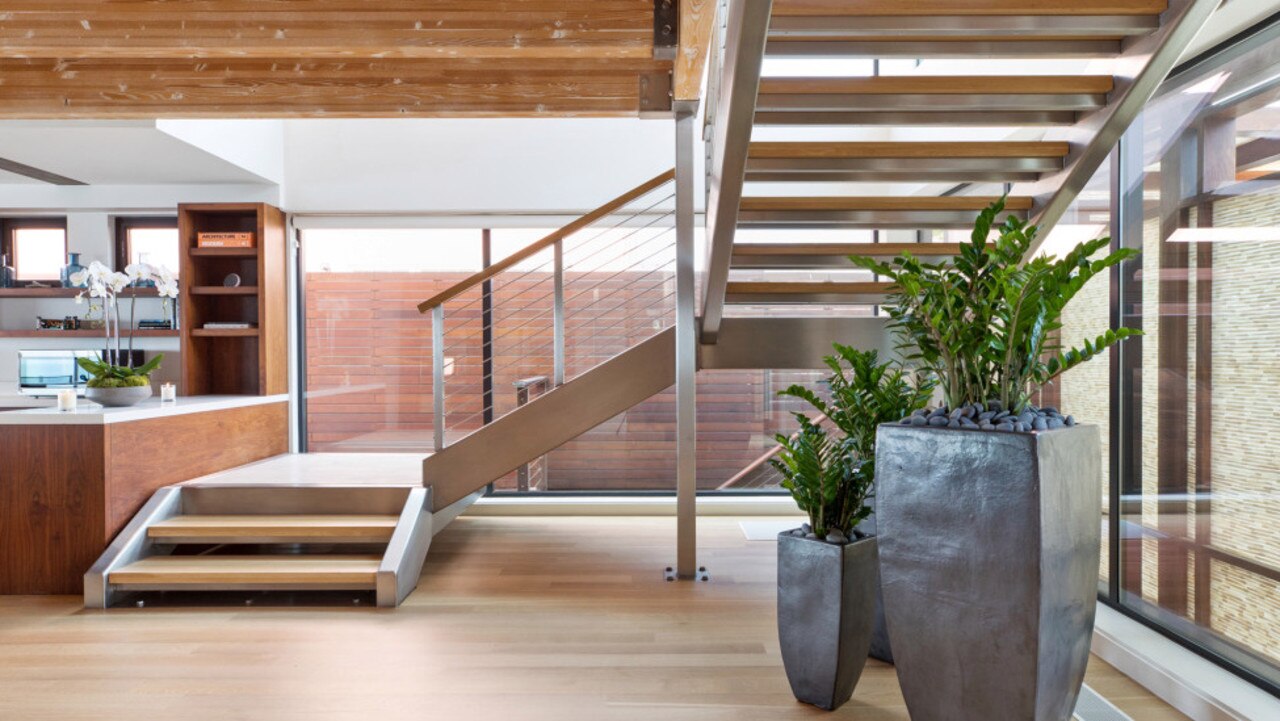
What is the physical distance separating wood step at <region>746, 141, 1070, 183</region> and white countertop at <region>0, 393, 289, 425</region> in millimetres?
3015

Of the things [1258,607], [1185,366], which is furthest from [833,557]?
[1185,366]

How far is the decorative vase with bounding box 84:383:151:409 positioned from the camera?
3.78 metres

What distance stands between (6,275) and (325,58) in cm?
346

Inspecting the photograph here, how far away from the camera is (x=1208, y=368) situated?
97.5 inches

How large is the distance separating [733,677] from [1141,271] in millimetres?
2098

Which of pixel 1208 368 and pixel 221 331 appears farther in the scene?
pixel 221 331

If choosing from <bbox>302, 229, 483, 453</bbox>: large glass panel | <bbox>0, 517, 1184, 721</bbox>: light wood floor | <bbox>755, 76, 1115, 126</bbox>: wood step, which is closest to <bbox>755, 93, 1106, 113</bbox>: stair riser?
<bbox>755, 76, 1115, 126</bbox>: wood step

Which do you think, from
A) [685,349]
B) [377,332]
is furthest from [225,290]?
[685,349]

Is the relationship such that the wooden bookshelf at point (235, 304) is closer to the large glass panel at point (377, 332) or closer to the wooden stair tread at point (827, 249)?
the large glass panel at point (377, 332)

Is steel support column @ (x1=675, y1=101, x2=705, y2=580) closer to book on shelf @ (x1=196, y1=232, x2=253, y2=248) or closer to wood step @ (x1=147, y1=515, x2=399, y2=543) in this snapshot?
wood step @ (x1=147, y1=515, x2=399, y2=543)

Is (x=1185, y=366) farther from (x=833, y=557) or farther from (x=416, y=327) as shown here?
(x=416, y=327)

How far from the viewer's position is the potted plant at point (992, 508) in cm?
176

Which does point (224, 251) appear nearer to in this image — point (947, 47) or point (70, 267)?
point (70, 267)

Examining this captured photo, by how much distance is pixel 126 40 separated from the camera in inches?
109
